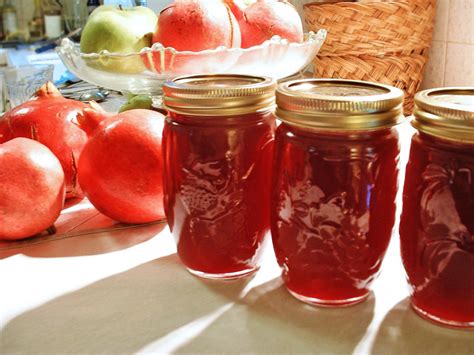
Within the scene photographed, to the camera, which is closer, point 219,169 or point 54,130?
point 219,169

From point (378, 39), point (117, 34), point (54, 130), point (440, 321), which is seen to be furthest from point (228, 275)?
point (378, 39)

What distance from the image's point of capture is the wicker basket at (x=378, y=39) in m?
1.02

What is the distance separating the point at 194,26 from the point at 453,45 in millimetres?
668

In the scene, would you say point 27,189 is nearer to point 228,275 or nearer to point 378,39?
point 228,275

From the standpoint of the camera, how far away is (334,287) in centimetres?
42

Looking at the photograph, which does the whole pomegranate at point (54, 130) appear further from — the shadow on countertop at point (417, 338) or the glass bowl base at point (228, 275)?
the shadow on countertop at point (417, 338)

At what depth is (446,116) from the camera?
1.15 feet

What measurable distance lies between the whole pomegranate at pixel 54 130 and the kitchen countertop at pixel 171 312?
13cm

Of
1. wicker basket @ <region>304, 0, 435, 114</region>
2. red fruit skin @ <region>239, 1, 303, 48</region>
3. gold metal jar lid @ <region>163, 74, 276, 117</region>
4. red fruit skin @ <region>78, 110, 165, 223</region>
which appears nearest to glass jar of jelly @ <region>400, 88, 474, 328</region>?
gold metal jar lid @ <region>163, 74, 276, 117</region>

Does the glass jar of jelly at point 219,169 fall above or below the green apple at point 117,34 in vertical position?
below

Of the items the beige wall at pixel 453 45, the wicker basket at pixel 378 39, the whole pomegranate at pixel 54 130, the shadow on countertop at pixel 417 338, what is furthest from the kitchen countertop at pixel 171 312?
the beige wall at pixel 453 45

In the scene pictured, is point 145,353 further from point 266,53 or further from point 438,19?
point 438,19

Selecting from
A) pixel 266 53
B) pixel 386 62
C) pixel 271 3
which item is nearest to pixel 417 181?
pixel 266 53

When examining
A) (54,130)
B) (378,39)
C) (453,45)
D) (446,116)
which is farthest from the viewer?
(453,45)
